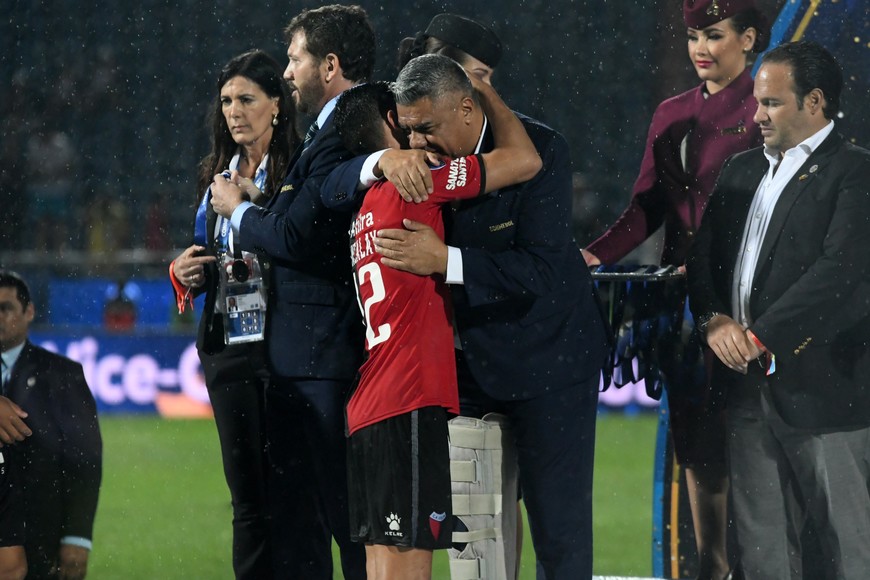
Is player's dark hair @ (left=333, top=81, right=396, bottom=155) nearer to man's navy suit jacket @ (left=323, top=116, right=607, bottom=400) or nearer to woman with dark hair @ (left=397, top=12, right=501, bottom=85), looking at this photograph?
man's navy suit jacket @ (left=323, top=116, right=607, bottom=400)

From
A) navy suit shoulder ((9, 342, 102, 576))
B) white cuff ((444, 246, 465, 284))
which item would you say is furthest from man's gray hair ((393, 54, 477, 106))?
navy suit shoulder ((9, 342, 102, 576))

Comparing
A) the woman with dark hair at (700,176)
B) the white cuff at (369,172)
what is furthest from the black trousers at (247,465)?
the woman with dark hair at (700,176)

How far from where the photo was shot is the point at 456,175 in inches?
89.4

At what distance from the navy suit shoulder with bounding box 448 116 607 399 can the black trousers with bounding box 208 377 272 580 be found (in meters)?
0.71

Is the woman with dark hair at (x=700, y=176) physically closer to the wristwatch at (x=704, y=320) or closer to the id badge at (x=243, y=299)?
the wristwatch at (x=704, y=320)

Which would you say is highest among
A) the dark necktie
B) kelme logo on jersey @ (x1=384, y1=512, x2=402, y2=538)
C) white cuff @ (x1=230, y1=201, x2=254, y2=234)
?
the dark necktie

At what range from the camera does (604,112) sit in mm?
8117

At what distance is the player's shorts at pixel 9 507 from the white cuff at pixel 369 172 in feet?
5.26

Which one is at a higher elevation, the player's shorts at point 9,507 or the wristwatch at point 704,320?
the wristwatch at point 704,320

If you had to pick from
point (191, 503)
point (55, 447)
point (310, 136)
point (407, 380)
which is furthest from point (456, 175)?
point (191, 503)

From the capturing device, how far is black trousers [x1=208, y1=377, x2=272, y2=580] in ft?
9.53

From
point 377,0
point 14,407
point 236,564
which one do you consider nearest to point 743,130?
point 236,564

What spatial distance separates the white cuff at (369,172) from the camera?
7.61 feet

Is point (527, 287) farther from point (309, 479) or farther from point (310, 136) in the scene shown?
point (309, 479)
